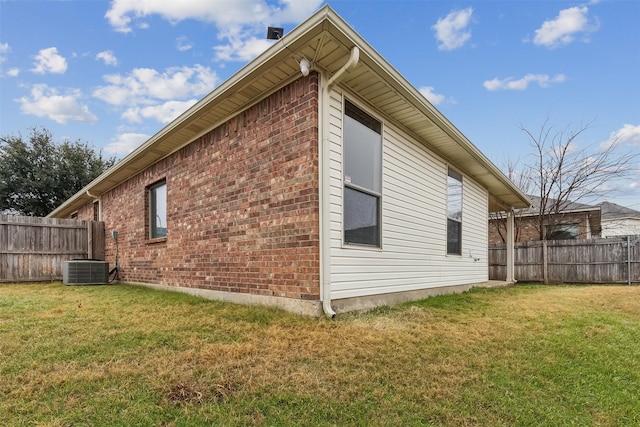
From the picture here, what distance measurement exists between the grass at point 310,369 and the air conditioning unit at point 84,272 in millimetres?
4000

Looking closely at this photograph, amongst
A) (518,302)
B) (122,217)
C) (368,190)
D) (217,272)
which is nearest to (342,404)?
(368,190)

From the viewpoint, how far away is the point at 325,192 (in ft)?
13.4

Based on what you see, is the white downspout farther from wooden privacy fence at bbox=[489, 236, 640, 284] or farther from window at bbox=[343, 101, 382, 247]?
wooden privacy fence at bbox=[489, 236, 640, 284]

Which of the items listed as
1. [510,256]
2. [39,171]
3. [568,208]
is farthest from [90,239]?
[568,208]

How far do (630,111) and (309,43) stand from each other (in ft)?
49.3

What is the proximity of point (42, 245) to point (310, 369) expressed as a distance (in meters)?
10.0

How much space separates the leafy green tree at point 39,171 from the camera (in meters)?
19.0

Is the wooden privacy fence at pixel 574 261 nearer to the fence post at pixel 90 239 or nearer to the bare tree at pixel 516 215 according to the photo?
the bare tree at pixel 516 215

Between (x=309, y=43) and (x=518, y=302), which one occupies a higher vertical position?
(x=309, y=43)

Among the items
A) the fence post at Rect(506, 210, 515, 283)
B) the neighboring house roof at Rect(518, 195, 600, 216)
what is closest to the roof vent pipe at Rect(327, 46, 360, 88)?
the fence post at Rect(506, 210, 515, 283)

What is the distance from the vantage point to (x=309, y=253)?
13.3ft

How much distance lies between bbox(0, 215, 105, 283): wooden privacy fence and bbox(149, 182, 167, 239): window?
330 cm

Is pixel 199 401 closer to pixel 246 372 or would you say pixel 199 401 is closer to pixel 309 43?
pixel 246 372

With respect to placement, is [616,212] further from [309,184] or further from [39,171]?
[39,171]
